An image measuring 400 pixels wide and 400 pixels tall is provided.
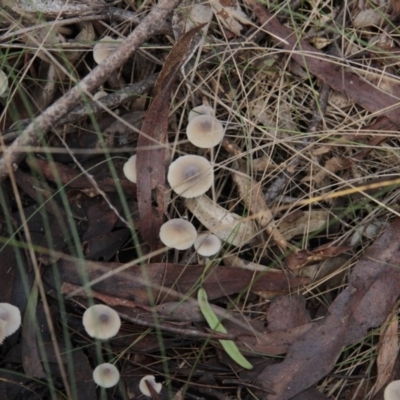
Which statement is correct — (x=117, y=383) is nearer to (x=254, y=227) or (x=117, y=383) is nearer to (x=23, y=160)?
(x=254, y=227)

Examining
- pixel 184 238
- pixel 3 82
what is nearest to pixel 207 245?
pixel 184 238

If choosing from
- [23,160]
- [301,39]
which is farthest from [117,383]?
[301,39]

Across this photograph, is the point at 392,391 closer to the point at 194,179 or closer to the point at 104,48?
the point at 194,179

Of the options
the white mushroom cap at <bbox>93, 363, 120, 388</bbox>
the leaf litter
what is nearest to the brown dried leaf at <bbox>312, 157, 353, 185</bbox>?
the leaf litter

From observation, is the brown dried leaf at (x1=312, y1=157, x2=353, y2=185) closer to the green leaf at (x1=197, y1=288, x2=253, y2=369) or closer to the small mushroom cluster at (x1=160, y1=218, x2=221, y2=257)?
the small mushroom cluster at (x1=160, y1=218, x2=221, y2=257)

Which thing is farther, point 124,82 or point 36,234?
point 124,82
